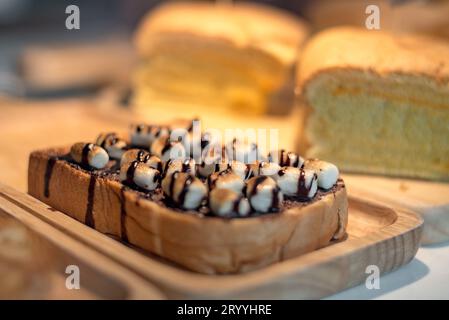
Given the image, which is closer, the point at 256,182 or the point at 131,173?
the point at 256,182

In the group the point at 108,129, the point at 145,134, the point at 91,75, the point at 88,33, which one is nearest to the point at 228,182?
the point at 145,134

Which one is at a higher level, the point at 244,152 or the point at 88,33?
the point at 88,33

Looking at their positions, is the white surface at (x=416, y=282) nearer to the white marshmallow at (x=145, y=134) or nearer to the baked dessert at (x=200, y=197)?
the baked dessert at (x=200, y=197)

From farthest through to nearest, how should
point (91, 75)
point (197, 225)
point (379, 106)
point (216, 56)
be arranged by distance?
point (91, 75)
point (216, 56)
point (379, 106)
point (197, 225)

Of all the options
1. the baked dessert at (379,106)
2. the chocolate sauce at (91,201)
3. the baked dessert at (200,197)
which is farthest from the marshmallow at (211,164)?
the baked dessert at (379,106)

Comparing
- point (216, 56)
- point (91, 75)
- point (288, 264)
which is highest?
point (216, 56)

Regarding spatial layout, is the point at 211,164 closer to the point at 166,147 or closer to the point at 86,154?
the point at 166,147

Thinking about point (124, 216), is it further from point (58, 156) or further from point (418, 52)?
point (418, 52)

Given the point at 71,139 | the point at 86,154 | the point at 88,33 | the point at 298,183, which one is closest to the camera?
the point at 298,183
